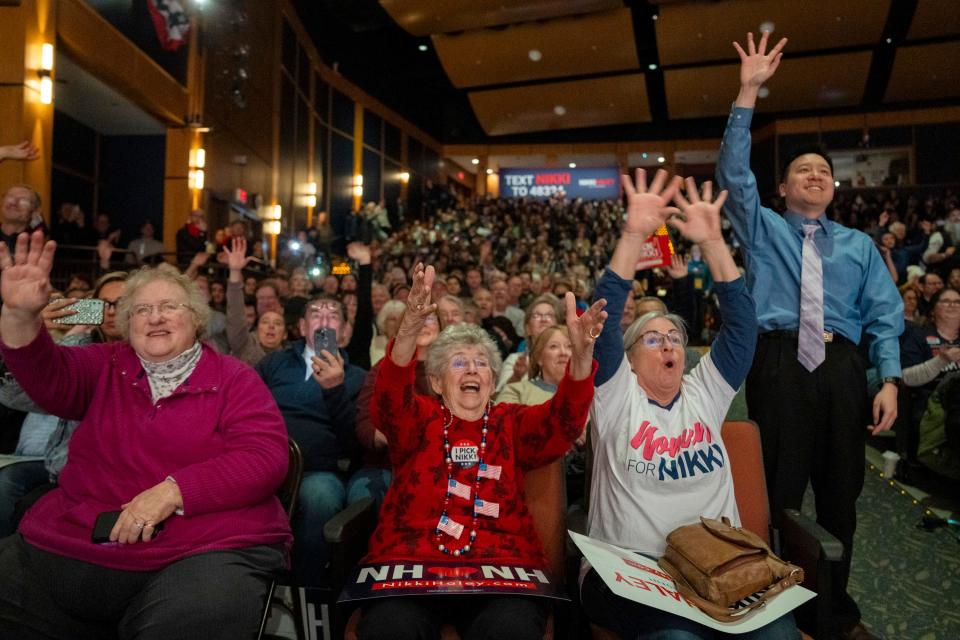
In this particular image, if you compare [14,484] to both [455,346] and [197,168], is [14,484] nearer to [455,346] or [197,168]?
[455,346]

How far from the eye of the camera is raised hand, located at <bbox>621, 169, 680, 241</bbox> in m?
1.74

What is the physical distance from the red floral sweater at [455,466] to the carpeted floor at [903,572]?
4.66 feet

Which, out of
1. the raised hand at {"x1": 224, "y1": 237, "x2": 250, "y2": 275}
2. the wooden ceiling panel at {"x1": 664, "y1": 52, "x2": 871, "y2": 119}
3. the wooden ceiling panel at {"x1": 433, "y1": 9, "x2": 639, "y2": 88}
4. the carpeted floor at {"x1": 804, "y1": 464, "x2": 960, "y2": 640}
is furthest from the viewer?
the wooden ceiling panel at {"x1": 664, "y1": 52, "x2": 871, "y2": 119}

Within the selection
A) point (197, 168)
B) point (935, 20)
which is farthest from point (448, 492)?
point (935, 20)

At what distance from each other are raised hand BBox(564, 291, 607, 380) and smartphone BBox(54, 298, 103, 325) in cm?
133

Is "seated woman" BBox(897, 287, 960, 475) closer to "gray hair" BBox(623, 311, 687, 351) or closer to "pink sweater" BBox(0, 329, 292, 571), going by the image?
"gray hair" BBox(623, 311, 687, 351)

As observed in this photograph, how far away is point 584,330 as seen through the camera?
1672mm

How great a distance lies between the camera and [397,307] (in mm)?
3475

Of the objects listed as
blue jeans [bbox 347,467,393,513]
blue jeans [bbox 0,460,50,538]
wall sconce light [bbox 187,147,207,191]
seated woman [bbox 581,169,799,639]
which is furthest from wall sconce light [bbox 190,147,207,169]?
seated woman [bbox 581,169,799,639]

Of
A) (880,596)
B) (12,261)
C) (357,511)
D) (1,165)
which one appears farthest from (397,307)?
(1,165)

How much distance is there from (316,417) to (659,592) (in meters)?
1.46

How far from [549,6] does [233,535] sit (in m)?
12.6

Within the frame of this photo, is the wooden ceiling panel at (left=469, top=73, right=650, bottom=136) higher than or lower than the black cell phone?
higher

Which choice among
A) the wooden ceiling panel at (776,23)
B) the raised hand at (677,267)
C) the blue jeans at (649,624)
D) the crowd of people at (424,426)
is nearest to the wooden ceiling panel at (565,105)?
the wooden ceiling panel at (776,23)
